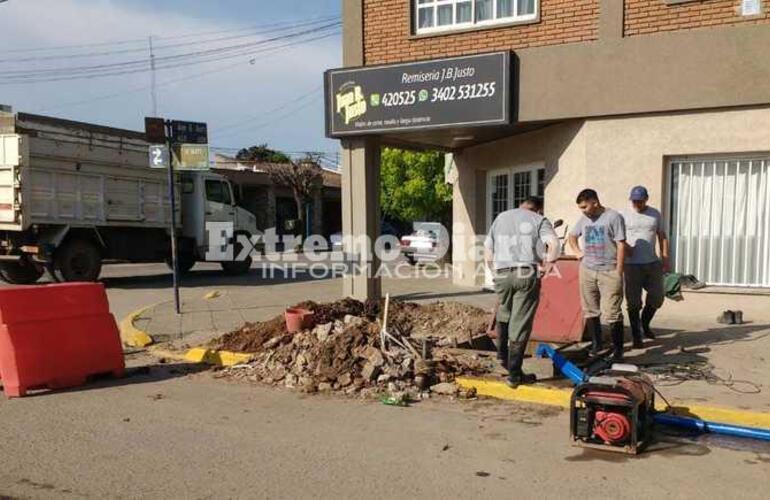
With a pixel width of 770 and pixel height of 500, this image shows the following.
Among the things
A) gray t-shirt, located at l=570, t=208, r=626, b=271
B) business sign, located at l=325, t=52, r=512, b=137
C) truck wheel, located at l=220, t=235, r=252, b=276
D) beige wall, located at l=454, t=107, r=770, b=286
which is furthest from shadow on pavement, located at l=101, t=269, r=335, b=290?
gray t-shirt, located at l=570, t=208, r=626, b=271

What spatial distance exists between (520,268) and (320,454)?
8.70ft

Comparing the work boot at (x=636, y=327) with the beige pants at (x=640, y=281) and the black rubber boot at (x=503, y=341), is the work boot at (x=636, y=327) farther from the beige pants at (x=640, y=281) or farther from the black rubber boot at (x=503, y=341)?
the black rubber boot at (x=503, y=341)

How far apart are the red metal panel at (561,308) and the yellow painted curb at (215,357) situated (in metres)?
3.38

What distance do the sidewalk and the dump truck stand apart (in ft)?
8.71

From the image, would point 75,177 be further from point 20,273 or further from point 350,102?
point 350,102

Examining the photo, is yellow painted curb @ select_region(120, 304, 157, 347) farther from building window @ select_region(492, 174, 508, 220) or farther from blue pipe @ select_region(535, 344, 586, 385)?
building window @ select_region(492, 174, 508, 220)

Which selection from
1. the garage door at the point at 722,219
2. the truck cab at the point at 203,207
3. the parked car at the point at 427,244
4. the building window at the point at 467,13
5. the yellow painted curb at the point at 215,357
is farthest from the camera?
the parked car at the point at 427,244

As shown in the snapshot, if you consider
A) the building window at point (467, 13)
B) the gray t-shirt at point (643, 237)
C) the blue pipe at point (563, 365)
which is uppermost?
the building window at point (467, 13)

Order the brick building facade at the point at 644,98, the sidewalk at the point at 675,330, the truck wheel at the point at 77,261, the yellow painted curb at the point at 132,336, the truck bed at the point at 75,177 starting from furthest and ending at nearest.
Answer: the truck wheel at the point at 77,261 → the truck bed at the point at 75,177 → the yellow painted curb at the point at 132,336 → the brick building facade at the point at 644,98 → the sidewalk at the point at 675,330

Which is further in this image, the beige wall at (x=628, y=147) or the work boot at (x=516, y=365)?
the beige wall at (x=628, y=147)

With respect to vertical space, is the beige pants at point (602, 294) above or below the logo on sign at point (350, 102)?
below

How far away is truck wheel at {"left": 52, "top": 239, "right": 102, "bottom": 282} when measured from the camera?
14727 mm

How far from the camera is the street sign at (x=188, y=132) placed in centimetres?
1073

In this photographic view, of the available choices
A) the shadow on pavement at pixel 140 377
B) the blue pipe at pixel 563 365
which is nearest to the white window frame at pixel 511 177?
the blue pipe at pixel 563 365
